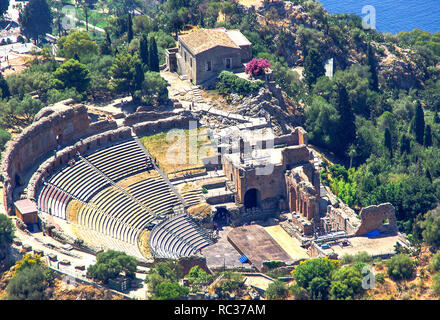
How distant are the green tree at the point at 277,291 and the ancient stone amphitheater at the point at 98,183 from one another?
13.9m

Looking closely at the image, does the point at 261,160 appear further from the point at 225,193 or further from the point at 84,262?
the point at 84,262

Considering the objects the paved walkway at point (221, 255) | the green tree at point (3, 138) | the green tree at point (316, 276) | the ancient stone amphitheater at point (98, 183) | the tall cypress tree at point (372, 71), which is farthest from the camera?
the tall cypress tree at point (372, 71)

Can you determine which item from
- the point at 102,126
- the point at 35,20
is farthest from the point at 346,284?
the point at 35,20

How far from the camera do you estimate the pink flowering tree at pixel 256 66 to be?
11056cm

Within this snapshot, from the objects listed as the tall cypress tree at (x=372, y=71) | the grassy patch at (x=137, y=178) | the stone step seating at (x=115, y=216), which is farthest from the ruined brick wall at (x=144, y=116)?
the tall cypress tree at (x=372, y=71)

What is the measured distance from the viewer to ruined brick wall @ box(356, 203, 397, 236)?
Result: 313ft

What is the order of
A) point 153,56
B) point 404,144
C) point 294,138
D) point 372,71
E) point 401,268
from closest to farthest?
1. point 401,268
2. point 294,138
3. point 153,56
4. point 404,144
5. point 372,71

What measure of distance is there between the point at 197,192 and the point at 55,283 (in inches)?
1069

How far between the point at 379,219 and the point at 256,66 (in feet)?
88.5

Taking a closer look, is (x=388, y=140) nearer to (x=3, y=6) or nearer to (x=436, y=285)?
(x=436, y=285)

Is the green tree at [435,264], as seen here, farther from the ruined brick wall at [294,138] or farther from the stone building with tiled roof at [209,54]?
the stone building with tiled roof at [209,54]

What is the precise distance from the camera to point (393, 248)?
9262cm

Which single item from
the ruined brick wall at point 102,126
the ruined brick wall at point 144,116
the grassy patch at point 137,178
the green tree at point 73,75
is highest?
the green tree at point 73,75

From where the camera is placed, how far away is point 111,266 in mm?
75875
